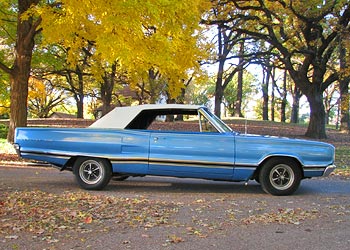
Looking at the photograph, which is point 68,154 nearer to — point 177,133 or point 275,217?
point 177,133

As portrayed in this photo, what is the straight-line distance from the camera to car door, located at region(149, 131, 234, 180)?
287 inches

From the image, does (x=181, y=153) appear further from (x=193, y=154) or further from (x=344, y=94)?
(x=344, y=94)

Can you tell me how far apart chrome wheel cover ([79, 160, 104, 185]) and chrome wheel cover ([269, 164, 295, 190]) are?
10.7ft

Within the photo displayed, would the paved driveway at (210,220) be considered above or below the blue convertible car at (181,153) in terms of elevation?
below

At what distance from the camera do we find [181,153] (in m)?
7.35

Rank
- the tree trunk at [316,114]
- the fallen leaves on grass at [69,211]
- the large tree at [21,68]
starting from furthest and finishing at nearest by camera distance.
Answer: the tree trunk at [316,114] < the large tree at [21,68] < the fallen leaves on grass at [69,211]

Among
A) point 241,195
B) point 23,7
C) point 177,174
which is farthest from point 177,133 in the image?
point 23,7

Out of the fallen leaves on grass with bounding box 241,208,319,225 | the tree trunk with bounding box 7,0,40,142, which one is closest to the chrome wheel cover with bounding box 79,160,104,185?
the fallen leaves on grass with bounding box 241,208,319,225

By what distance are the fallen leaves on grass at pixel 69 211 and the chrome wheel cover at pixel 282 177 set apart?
6.89 ft

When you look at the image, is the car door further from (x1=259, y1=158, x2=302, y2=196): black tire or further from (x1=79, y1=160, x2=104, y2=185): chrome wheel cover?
(x1=79, y1=160, x2=104, y2=185): chrome wheel cover

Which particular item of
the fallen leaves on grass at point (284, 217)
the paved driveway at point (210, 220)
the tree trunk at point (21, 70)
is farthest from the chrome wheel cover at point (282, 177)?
the tree trunk at point (21, 70)

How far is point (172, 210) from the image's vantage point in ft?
19.9

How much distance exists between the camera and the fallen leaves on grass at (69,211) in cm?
512

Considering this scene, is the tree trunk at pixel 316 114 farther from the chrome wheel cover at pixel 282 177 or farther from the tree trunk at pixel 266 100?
the tree trunk at pixel 266 100
